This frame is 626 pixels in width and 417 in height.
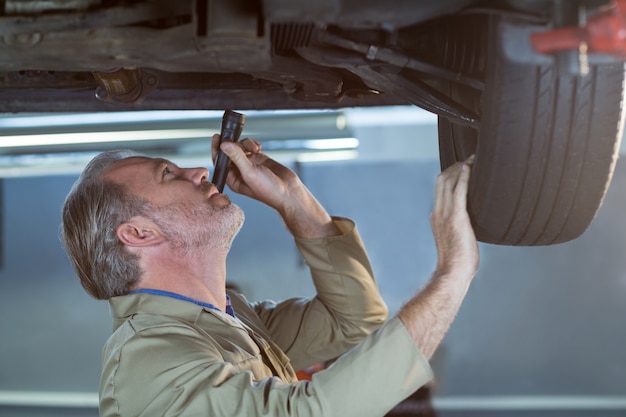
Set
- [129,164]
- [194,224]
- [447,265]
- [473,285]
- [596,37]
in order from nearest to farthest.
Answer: [596,37] < [447,265] < [194,224] < [129,164] < [473,285]

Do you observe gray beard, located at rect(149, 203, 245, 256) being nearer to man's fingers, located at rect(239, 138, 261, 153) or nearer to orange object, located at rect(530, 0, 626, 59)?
man's fingers, located at rect(239, 138, 261, 153)

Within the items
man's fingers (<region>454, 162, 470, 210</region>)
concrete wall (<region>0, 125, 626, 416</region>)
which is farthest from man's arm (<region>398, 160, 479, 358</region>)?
concrete wall (<region>0, 125, 626, 416</region>)

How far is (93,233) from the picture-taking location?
68.3 inches

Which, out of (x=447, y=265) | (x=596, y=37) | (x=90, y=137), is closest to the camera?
(x=596, y=37)

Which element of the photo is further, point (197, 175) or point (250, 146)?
point (250, 146)

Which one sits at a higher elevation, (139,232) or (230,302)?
(139,232)

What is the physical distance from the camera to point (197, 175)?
1.74 m

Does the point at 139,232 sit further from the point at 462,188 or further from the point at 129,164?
the point at 462,188

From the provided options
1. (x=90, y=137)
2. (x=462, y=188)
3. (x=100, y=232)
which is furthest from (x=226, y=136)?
(x=90, y=137)

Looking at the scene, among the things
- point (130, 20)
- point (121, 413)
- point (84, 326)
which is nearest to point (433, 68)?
point (130, 20)

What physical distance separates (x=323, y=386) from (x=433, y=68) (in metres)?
0.53

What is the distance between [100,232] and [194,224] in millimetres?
206

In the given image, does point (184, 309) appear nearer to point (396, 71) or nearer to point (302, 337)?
point (302, 337)

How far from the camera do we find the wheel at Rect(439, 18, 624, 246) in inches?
47.1
